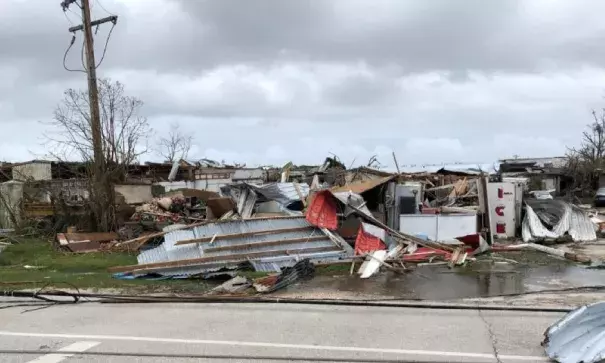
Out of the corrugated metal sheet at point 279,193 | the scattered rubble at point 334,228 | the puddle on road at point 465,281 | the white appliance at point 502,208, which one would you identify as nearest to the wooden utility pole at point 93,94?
the scattered rubble at point 334,228

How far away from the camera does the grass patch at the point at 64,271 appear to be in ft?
37.2

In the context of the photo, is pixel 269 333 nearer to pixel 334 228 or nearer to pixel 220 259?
pixel 220 259

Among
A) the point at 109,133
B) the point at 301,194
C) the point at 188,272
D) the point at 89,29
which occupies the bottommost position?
the point at 188,272

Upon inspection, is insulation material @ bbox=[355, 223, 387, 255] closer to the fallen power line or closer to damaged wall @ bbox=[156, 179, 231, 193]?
the fallen power line

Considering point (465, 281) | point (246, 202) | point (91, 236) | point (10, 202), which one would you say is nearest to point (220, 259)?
point (246, 202)

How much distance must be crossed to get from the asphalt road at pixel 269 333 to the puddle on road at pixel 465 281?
1.86 m

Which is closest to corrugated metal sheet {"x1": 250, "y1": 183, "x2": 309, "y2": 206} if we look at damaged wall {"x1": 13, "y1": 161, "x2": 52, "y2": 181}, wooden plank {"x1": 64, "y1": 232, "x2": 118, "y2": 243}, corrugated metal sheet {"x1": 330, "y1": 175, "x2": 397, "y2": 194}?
corrugated metal sheet {"x1": 330, "y1": 175, "x2": 397, "y2": 194}

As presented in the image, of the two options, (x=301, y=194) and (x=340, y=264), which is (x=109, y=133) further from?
(x=340, y=264)

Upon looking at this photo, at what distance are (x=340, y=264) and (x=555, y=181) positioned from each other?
3307 cm

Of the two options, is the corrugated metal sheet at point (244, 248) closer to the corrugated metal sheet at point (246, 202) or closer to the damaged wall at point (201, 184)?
the corrugated metal sheet at point (246, 202)

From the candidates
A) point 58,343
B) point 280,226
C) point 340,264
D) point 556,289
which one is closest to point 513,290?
point 556,289

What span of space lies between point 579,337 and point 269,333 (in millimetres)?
3478

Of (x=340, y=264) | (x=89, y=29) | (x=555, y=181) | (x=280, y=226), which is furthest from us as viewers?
(x=555, y=181)

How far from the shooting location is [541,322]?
724 centimetres
